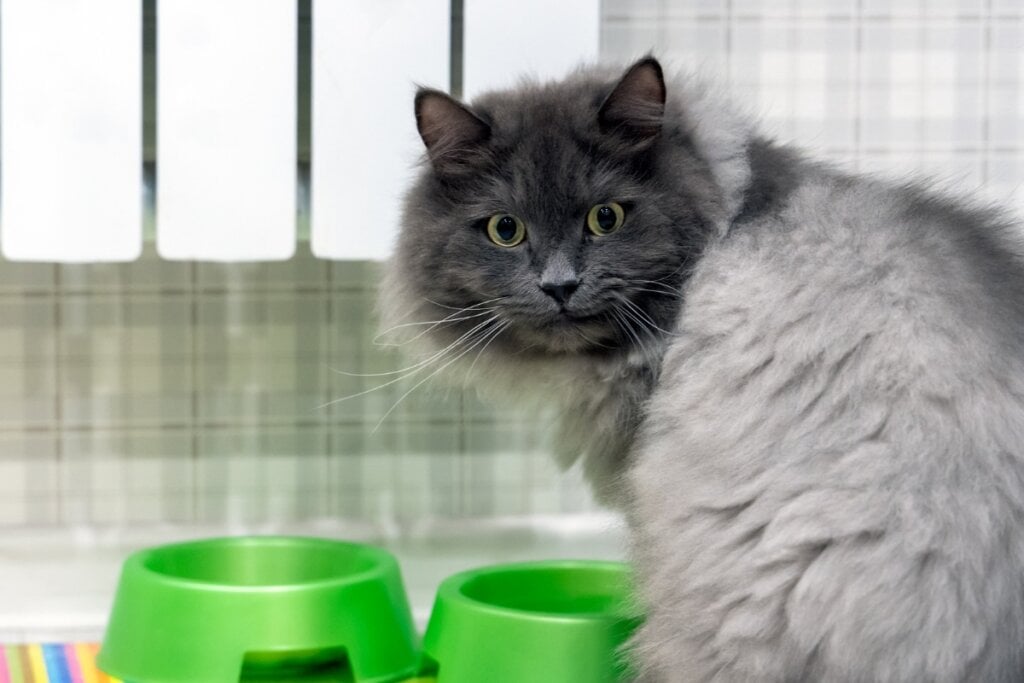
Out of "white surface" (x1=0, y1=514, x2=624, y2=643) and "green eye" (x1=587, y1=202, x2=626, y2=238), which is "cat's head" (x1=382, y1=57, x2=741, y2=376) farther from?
"white surface" (x1=0, y1=514, x2=624, y2=643)

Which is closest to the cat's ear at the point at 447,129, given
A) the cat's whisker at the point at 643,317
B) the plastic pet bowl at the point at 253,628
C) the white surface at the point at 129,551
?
the cat's whisker at the point at 643,317

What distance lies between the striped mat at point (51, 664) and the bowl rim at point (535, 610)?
426 mm

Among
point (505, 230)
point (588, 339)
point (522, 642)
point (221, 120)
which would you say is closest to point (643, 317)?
point (588, 339)

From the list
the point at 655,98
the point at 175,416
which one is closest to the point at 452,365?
the point at 655,98

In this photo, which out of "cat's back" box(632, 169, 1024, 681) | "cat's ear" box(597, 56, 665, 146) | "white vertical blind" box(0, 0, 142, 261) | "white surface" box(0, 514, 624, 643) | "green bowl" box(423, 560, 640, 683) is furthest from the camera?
"white surface" box(0, 514, 624, 643)

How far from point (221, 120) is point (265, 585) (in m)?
0.61

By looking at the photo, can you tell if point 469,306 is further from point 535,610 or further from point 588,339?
point 535,610

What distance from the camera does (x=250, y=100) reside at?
1387mm

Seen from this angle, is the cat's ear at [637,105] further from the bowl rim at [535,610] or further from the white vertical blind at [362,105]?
the bowl rim at [535,610]

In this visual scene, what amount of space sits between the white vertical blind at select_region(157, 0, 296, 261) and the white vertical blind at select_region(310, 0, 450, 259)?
5 centimetres

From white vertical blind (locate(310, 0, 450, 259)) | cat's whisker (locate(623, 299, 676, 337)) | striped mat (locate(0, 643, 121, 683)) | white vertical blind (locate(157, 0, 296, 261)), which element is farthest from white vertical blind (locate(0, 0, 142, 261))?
cat's whisker (locate(623, 299, 676, 337))

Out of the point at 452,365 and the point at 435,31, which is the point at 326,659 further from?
the point at 435,31

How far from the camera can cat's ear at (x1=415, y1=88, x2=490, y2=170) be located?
1.15 m

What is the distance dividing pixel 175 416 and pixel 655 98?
3.31ft
